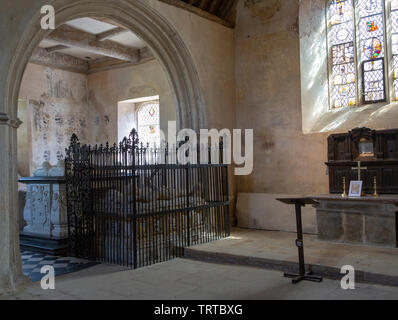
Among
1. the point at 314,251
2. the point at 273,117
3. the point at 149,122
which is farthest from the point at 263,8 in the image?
the point at 314,251

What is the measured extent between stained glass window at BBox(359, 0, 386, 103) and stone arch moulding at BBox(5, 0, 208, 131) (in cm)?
299

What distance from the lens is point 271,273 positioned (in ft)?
16.4

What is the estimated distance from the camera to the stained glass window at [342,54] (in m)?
7.50

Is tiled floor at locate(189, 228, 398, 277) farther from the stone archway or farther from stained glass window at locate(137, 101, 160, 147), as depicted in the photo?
stained glass window at locate(137, 101, 160, 147)

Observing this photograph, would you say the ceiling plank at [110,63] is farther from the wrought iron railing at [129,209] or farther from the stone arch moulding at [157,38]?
the wrought iron railing at [129,209]

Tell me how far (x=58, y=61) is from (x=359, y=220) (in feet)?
27.6

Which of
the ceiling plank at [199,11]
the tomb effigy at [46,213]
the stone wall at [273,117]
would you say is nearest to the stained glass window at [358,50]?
the stone wall at [273,117]

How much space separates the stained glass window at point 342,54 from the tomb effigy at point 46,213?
5.14 meters

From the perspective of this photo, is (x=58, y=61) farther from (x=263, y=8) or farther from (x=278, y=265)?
(x=278, y=265)

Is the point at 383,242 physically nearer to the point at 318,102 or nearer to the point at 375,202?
the point at 375,202

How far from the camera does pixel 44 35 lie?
5.36 metres

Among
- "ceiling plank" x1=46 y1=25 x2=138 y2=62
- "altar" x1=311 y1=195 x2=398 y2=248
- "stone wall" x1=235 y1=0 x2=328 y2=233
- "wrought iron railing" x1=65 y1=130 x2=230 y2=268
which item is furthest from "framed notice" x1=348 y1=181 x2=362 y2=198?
"ceiling plank" x1=46 y1=25 x2=138 y2=62

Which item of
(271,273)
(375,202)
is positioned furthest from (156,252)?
(375,202)

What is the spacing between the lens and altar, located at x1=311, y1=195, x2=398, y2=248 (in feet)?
18.8
